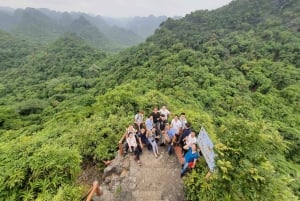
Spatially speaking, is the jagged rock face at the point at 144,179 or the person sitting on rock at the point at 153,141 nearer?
the jagged rock face at the point at 144,179

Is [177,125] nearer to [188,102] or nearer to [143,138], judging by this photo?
[143,138]

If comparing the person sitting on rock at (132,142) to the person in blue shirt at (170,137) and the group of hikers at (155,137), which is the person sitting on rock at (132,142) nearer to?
the group of hikers at (155,137)

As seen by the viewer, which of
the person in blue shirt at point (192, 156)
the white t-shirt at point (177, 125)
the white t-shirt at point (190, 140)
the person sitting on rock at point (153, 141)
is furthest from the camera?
the white t-shirt at point (177, 125)

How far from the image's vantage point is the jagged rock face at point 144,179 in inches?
270

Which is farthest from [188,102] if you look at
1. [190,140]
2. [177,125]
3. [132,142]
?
[190,140]

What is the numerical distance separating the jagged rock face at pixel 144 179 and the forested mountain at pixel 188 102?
2.02 feet

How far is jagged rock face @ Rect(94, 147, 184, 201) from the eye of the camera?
686 cm

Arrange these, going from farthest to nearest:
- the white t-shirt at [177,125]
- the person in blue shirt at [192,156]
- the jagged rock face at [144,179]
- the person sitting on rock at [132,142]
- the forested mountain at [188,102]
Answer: the white t-shirt at [177,125], the person sitting on rock at [132,142], the person in blue shirt at [192,156], the jagged rock face at [144,179], the forested mountain at [188,102]

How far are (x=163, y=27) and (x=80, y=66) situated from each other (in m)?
24.3

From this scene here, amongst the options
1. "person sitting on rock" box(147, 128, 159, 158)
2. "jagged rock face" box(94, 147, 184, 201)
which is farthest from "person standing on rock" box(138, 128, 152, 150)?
"jagged rock face" box(94, 147, 184, 201)

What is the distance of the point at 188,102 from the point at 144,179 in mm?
17613

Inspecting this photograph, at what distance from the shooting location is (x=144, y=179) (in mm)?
7410

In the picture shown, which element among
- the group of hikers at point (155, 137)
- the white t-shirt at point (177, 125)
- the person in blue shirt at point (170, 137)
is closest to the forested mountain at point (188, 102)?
the group of hikers at point (155, 137)

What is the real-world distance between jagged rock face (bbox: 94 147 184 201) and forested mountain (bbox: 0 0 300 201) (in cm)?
61
